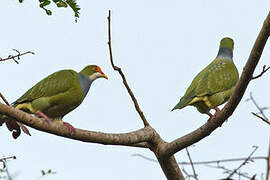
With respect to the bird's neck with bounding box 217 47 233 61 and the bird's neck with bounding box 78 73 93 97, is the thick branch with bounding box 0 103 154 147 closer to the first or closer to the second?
the bird's neck with bounding box 78 73 93 97

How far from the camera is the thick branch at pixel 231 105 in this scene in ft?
9.34

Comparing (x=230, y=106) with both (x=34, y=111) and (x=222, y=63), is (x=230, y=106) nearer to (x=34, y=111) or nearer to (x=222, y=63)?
(x=34, y=111)

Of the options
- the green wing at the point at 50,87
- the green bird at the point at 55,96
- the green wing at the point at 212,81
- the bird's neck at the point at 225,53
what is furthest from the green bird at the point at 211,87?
the green wing at the point at 50,87

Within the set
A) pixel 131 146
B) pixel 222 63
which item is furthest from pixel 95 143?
pixel 222 63

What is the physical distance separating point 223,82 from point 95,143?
2.33 metres

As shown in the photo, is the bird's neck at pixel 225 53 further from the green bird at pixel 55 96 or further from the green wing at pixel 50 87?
the green wing at pixel 50 87

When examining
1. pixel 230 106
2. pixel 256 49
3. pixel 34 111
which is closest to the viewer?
pixel 256 49

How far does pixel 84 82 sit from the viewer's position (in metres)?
4.93

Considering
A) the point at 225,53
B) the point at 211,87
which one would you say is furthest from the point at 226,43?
the point at 211,87

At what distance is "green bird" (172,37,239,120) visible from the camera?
5.12 metres

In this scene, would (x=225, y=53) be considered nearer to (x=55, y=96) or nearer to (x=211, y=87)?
(x=211, y=87)

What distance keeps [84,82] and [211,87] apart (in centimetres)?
156

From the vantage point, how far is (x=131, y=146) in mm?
4125

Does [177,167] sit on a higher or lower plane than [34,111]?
lower
